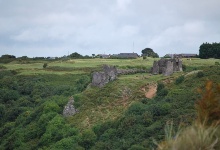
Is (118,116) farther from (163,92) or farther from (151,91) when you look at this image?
(151,91)

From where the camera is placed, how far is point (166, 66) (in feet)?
139

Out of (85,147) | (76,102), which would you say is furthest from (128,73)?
(85,147)

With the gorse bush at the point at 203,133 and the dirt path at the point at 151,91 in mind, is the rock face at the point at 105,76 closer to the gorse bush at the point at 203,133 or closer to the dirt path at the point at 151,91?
the dirt path at the point at 151,91

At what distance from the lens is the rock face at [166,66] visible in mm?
42244

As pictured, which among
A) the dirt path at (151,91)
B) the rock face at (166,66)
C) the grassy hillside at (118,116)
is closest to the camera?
the grassy hillside at (118,116)

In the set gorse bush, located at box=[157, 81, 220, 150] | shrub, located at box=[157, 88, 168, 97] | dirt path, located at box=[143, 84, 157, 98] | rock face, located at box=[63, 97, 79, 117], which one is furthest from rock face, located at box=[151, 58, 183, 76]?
gorse bush, located at box=[157, 81, 220, 150]

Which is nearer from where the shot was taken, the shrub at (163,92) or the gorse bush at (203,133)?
the gorse bush at (203,133)

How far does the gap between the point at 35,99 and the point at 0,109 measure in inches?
295

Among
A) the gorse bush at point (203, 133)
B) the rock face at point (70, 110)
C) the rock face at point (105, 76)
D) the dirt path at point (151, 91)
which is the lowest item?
the rock face at point (70, 110)

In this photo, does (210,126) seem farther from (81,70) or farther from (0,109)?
(81,70)

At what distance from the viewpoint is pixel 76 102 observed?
3872cm

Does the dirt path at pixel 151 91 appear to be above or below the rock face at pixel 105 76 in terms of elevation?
below

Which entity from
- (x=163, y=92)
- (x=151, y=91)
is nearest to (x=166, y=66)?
(x=151, y=91)

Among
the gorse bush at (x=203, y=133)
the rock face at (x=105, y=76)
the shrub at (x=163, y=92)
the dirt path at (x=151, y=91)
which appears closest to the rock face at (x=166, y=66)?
the dirt path at (x=151, y=91)
